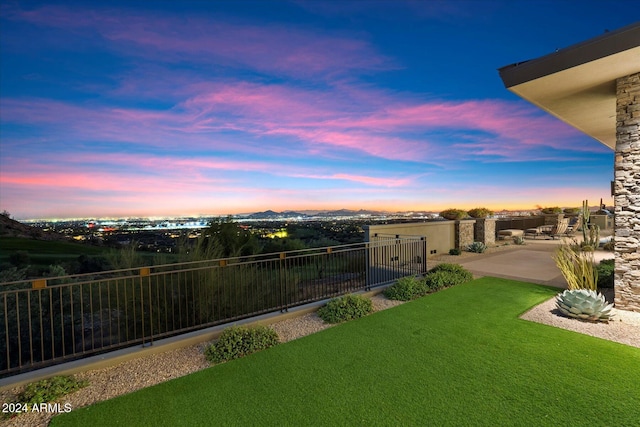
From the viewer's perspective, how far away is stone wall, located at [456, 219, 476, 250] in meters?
12.6

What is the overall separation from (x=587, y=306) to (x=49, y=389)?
7087 mm

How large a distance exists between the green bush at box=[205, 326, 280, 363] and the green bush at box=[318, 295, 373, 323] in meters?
1.17

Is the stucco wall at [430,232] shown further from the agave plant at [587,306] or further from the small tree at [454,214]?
the agave plant at [587,306]

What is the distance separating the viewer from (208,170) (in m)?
13.3

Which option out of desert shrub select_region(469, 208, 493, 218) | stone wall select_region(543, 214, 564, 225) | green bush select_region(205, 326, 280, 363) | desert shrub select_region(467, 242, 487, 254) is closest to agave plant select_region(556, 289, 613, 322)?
green bush select_region(205, 326, 280, 363)

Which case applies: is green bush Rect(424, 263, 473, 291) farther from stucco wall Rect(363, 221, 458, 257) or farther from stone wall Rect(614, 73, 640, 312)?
stone wall Rect(614, 73, 640, 312)

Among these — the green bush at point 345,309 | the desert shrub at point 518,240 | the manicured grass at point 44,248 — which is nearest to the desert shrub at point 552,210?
the desert shrub at point 518,240

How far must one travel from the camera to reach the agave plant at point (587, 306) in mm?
4645

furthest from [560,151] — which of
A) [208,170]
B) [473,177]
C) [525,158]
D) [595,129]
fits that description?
[208,170]

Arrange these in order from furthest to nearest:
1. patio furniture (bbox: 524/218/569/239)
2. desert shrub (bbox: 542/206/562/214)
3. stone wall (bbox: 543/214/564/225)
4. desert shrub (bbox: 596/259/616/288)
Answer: desert shrub (bbox: 542/206/562/214) → stone wall (bbox: 543/214/564/225) → patio furniture (bbox: 524/218/569/239) → desert shrub (bbox: 596/259/616/288)

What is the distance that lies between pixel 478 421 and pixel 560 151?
22102mm

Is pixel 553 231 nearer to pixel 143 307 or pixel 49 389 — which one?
pixel 143 307

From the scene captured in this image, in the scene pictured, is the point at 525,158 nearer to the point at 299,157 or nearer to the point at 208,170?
the point at 299,157

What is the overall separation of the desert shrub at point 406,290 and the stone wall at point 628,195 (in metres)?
3.26
